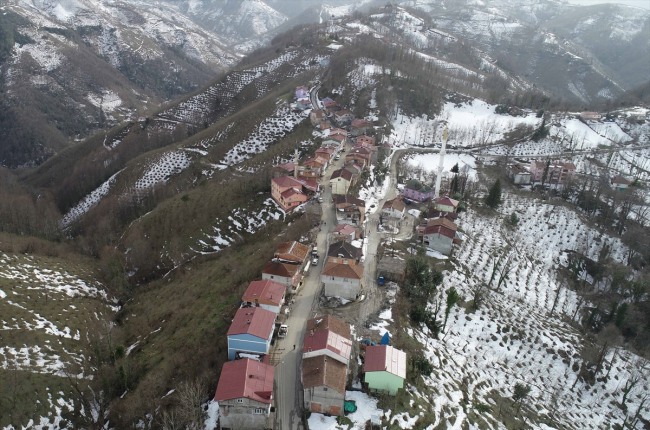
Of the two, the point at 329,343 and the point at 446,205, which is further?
the point at 446,205

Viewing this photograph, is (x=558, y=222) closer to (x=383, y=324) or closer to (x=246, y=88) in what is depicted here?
(x=383, y=324)

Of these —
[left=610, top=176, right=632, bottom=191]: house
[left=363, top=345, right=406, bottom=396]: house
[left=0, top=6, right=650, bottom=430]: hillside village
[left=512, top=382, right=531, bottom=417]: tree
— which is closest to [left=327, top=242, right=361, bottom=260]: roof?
[left=0, top=6, right=650, bottom=430]: hillside village

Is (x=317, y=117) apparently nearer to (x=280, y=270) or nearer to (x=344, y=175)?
(x=344, y=175)

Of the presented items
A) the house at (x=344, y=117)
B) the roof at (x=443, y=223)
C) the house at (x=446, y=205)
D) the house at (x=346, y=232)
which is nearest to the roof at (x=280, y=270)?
the house at (x=346, y=232)

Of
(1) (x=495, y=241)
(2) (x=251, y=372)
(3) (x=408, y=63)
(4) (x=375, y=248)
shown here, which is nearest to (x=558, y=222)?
(1) (x=495, y=241)

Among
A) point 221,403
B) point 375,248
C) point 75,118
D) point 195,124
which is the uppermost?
point 221,403

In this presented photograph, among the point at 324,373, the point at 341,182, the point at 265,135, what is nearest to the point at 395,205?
the point at 341,182
